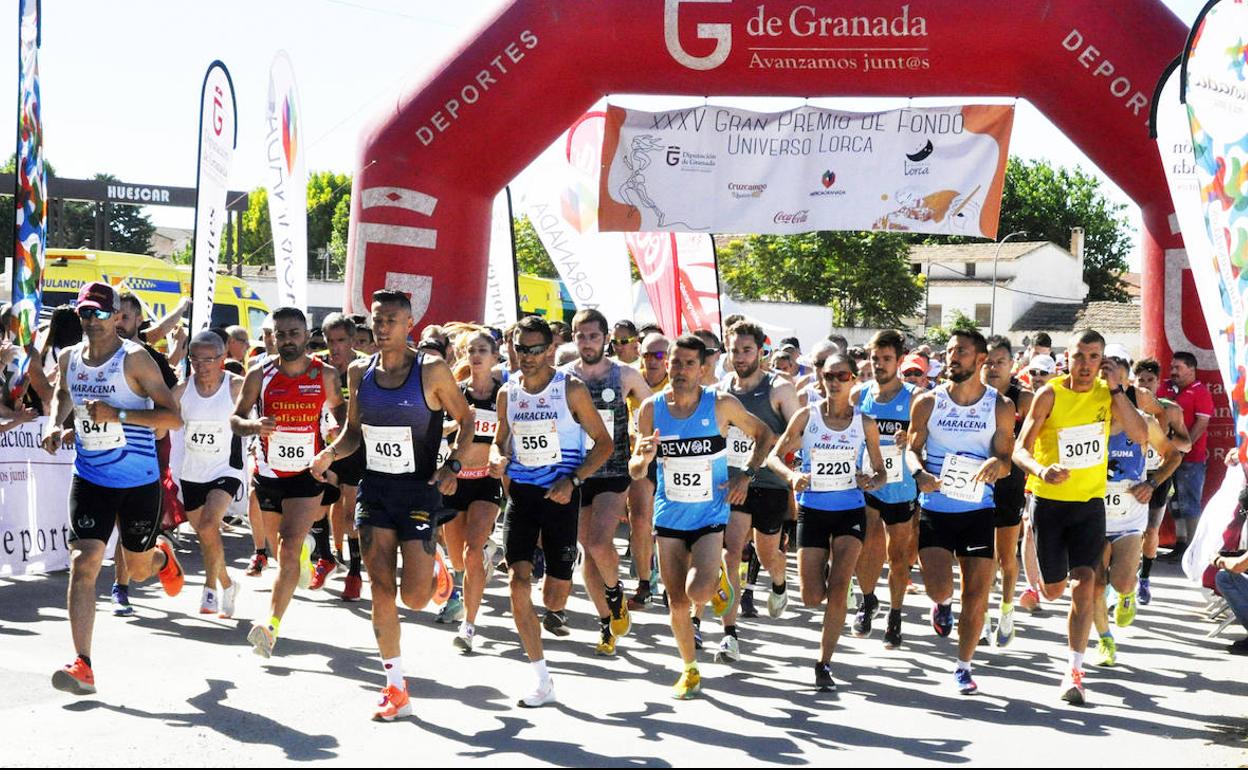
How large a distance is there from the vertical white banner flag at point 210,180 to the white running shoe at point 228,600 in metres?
2.94

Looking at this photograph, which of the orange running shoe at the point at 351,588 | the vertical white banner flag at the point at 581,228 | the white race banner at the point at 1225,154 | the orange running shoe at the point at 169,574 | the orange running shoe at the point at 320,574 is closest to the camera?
the white race banner at the point at 1225,154

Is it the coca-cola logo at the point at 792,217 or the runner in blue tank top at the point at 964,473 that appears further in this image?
the coca-cola logo at the point at 792,217

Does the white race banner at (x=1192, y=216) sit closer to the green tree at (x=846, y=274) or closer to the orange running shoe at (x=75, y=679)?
the orange running shoe at (x=75, y=679)

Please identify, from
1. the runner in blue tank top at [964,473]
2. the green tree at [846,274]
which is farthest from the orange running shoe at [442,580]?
the green tree at [846,274]

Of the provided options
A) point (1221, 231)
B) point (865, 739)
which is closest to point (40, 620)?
point (865, 739)

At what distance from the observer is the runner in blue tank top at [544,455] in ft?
22.1

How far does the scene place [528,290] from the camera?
28250 mm

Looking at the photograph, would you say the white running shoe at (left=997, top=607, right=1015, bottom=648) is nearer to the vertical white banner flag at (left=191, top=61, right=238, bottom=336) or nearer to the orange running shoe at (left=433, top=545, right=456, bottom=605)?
the orange running shoe at (left=433, top=545, right=456, bottom=605)

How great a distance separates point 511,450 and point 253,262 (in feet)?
289

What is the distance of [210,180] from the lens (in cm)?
1151

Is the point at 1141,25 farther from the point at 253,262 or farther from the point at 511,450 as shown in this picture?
the point at 253,262

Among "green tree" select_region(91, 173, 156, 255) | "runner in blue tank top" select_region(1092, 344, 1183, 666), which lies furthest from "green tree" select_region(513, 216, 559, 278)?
"runner in blue tank top" select_region(1092, 344, 1183, 666)

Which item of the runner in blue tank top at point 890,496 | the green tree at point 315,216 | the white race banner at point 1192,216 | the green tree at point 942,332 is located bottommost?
the runner in blue tank top at point 890,496

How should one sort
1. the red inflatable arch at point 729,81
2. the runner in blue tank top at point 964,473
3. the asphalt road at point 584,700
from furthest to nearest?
the red inflatable arch at point 729,81 < the runner in blue tank top at point 964,473 < the asphalt road at point 584,700
